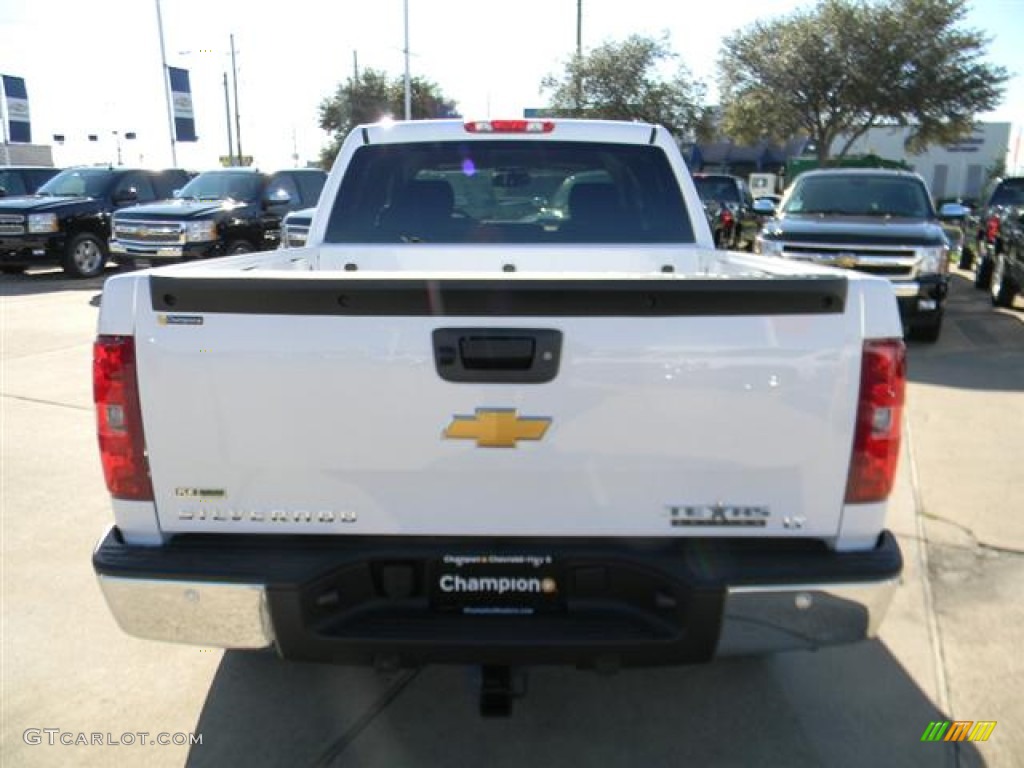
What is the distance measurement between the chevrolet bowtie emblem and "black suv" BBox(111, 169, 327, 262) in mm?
11426

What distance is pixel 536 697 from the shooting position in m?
3.07

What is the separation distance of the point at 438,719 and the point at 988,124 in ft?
213

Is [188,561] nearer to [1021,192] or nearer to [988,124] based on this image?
[1021,192]

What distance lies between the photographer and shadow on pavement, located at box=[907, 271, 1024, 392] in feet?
26.1

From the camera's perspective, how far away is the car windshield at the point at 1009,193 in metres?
14.5

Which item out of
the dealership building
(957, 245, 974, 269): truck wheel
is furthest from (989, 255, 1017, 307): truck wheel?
the dealership building

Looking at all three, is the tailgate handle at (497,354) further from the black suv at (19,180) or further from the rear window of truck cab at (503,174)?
the black suv at (19,180)

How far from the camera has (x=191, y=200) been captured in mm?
14867

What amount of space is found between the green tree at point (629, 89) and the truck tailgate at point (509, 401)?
31.7 m

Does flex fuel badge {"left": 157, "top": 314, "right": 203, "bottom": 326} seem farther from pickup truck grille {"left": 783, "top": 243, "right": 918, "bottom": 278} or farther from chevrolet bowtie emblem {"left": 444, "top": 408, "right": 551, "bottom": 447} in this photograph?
pickup truck grille {"left": 783, "top": 243, "right": 918, "bottom": 278}

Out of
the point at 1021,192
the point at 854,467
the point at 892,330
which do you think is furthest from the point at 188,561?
the point at 1021,192

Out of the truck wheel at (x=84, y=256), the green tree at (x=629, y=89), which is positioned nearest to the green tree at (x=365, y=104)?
the green tree at (x=629, y=89)

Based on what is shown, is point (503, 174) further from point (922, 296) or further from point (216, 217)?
point (216, 217)

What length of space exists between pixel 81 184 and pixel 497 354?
16783mm
